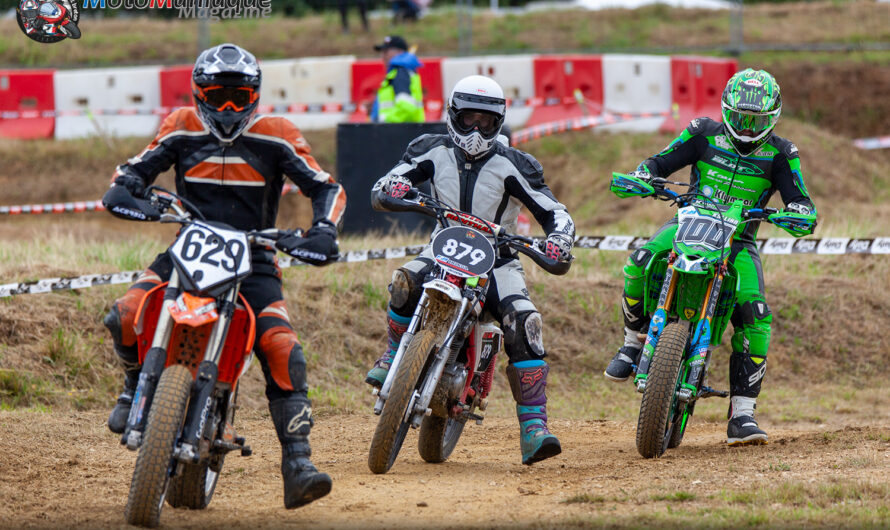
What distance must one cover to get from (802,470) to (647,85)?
1296cm

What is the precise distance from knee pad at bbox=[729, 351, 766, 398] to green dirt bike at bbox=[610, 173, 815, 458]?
0.90 feet

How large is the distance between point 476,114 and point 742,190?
195 cm

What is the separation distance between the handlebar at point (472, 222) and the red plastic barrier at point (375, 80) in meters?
12.2

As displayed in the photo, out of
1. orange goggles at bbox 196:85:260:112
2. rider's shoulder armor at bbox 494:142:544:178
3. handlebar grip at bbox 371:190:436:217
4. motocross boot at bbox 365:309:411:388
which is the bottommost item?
motocross boot at bbox 365:309:411:388

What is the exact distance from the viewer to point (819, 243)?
10578mm

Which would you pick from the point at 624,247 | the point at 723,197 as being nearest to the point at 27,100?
the point at 624,247

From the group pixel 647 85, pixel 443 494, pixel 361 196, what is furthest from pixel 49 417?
pixel 647 85

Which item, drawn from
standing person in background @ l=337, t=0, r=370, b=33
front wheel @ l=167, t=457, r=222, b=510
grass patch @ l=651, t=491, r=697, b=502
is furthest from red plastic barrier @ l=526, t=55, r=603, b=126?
front wheel @ l=167, t=457, r=222, b=510

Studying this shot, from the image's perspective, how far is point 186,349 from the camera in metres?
5.16

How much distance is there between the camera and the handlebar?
6574 mm

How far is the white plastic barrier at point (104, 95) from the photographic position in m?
19.6

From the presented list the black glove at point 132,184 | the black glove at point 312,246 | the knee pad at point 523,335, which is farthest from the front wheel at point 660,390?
the black glove at point 132,184

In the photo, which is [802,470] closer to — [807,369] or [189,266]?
[189,266]

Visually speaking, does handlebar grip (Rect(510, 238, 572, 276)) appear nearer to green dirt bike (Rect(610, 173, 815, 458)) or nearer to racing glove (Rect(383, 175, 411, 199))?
racing glove (Rect(383, 175, 411, 199))
